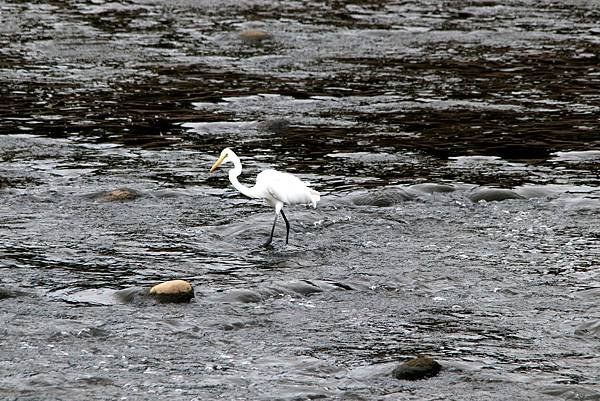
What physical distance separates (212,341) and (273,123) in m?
7.10

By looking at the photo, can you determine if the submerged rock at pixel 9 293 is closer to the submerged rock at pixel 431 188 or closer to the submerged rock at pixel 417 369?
the submerged rock at pixel 417 369

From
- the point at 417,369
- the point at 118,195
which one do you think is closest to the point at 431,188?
the point at 118,195

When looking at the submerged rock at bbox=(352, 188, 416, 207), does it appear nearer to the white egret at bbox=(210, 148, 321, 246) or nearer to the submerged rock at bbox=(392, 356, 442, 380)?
the white egret at bbox=(210, 148, 321, 246)

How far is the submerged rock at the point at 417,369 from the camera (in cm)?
838

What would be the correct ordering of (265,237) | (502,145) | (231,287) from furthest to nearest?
(502,145) < (265,237) < (231,287)

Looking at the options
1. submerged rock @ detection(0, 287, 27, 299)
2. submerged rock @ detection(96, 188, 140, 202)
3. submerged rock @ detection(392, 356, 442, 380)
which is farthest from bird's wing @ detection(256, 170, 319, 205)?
submerged rock @ detection(392, 356, 442, 380)

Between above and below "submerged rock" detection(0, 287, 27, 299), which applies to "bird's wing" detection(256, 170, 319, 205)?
above

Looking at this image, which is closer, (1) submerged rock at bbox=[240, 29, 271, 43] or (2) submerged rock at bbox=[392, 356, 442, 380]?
(2) submerged rock at bbox=[392, 356, 442, 380]

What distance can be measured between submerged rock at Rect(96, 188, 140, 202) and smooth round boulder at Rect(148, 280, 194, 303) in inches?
119

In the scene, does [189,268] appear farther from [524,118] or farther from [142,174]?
[524,118]

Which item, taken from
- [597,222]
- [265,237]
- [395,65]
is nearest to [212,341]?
[265,237]

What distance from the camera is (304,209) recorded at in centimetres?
1272

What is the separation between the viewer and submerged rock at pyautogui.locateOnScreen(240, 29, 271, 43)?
70.3 feet

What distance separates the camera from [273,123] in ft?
52.1
